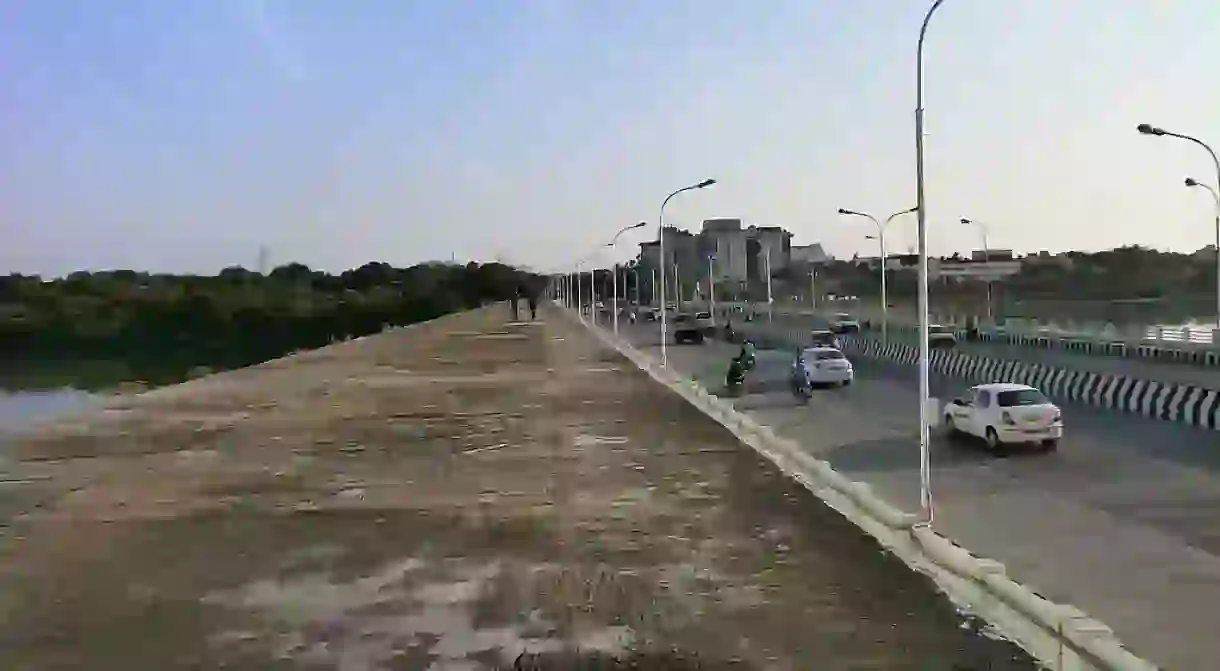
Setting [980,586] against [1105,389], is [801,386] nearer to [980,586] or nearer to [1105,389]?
[1105,389]

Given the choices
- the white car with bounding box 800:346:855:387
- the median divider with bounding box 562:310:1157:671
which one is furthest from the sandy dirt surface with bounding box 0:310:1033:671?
the white car with bounding box 800:346:855:387

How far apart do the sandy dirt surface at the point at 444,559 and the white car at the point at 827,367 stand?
Answer: 953 cm

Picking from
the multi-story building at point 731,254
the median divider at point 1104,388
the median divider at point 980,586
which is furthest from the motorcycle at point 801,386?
the multi-story building at point 731,254

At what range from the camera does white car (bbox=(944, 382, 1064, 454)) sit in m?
15.9

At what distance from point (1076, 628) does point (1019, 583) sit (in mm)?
1571

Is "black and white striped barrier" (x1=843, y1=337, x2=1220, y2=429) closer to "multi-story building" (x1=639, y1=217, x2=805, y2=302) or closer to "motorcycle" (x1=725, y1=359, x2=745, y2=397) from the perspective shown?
"motorcycle" (x1=725, y1=359, x2=745, y2=397)

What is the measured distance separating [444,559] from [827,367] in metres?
20.0

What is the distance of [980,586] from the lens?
26.2ft

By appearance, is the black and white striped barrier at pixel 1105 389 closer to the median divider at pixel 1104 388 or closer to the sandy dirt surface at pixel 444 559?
the median divider at pixel 1104 388

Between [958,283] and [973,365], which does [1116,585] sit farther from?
[958,283]

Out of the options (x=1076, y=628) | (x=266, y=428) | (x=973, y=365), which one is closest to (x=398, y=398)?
(x=266, y=428)

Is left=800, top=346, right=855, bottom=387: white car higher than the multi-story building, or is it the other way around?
the multi-story building

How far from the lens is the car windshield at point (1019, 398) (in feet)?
53.7

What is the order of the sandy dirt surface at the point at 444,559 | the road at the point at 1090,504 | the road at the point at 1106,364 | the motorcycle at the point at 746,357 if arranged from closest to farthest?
the sandy dirt surface at the point at 444,559 < the road at the point at 1090,504 < the road at the point at 1106,364 < the motorcycle at the point at 746,357
